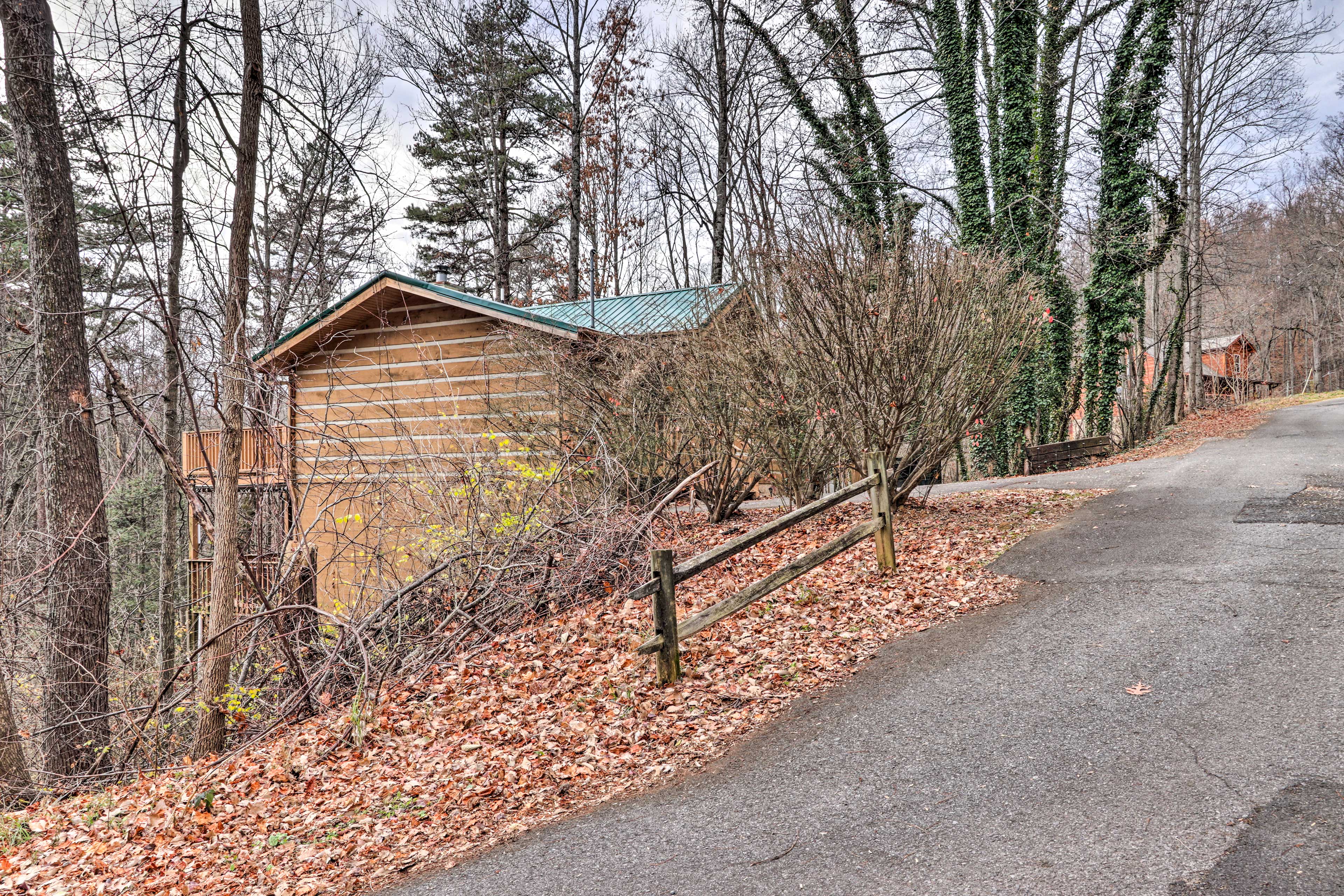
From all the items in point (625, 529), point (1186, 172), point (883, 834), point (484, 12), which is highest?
point (484, 12)

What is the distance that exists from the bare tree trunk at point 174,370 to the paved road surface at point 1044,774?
4.59 meters

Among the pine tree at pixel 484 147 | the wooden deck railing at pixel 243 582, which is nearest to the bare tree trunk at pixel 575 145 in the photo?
the pine tree at pixel 484 147

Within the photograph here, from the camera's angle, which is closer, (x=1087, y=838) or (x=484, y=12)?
(x=1087, y=838)

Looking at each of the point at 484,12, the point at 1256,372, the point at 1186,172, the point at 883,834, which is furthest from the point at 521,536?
the point at 1256,372

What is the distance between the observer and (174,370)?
13516 millimetres

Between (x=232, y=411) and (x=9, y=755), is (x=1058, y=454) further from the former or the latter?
(x=9, y=755)

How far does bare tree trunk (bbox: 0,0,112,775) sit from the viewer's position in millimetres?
7477

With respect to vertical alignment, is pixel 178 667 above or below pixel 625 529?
below

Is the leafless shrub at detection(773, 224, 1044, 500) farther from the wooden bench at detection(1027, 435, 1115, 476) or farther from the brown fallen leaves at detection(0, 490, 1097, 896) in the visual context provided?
the wooden bench at detection(1027, 435, 1115, 476)

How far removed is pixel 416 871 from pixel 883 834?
97.3 inches

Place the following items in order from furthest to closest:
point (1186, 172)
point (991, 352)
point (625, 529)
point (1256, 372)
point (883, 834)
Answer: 1. point (1256, 372)
2. point (1186, 172)
3. point (991, 352)
4. point (625, 529)
5. point (883, 834)

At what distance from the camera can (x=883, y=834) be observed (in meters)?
3.81

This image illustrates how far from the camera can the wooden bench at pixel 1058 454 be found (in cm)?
1611

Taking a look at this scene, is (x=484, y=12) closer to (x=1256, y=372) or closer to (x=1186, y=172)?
(x=1186, y=172)
